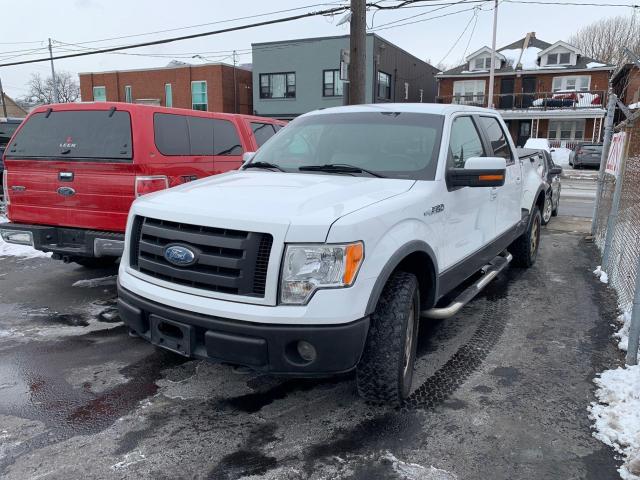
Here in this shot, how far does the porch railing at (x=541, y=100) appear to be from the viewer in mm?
34469

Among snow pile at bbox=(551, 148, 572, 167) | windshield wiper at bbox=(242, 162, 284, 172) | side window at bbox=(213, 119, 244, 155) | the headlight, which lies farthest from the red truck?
snow pile at bbox=(551, 148, 572, 167)

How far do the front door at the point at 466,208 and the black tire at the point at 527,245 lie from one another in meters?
1.96

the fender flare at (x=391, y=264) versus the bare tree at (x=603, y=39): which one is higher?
the bare tree at (x=603, y=39)

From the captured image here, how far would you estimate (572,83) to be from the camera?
121 feet

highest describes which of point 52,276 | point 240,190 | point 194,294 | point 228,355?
point 240,190

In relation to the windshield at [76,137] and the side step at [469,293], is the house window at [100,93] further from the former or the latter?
the side step at [469,293]

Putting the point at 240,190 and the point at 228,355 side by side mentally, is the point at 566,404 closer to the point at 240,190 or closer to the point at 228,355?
the point at 228,355

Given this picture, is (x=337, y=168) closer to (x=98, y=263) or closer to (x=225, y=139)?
(x=225, y=139)

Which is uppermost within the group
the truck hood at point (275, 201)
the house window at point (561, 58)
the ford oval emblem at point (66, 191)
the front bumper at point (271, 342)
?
the house window at point (561, 58)

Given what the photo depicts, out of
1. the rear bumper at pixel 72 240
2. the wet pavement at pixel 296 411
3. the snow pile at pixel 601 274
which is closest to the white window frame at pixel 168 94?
the rear bumper at pixel 72 240

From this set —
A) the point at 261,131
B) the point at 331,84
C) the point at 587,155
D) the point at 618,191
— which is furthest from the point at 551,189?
the point at 331,84

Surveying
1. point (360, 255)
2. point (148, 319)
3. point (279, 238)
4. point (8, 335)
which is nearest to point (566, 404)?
point (360, 255)

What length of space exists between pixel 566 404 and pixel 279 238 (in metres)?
2.27

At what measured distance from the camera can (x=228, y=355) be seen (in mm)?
2865
